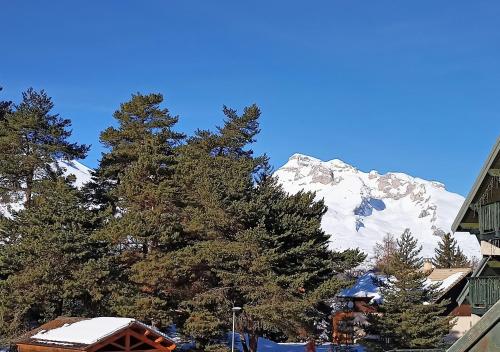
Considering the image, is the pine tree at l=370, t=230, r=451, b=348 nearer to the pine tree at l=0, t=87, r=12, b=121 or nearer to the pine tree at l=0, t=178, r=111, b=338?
the pine tree at l=0, t=178, r=111, b=338

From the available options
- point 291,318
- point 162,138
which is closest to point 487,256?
point 291,318

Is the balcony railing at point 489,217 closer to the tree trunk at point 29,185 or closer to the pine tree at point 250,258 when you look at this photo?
the pine tree at point 250,258

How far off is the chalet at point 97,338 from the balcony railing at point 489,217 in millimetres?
13918

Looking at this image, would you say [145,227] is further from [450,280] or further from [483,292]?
[450,280]

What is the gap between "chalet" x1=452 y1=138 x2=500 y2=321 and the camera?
23.8 m

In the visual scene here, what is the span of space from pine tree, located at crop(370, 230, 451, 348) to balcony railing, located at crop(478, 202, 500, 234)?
33.7ft

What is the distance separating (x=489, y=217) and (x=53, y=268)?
69.5ft

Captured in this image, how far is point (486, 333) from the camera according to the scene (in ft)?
6.34

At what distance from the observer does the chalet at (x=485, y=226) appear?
2381 centimetres

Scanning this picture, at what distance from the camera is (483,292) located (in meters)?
24.1

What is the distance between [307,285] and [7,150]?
23.8 meters

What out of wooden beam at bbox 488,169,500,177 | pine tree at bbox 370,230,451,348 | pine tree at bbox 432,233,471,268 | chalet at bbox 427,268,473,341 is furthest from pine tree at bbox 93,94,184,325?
pine tree at bbox 432,233,471,268

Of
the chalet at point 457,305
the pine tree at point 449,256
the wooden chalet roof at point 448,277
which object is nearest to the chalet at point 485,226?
the chalet at point 457,305

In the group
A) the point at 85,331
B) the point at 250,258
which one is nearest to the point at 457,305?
the point at 250,258
